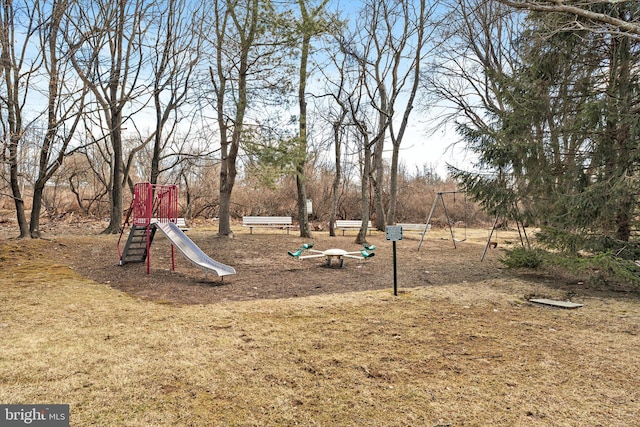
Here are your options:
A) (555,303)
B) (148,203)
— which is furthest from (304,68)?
(555,303)

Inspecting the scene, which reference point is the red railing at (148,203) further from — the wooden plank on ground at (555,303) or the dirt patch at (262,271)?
the wooden plank on ground at (555,303)

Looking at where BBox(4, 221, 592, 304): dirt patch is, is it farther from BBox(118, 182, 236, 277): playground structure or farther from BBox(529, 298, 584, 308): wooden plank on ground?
BBox(529, 298, 584, 308): wooden plank on ground

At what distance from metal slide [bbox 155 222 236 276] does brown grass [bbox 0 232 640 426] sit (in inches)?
70.3

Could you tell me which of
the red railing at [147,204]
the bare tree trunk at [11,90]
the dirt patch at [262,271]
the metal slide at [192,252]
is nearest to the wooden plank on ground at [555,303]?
the dirt patch at [262,271]

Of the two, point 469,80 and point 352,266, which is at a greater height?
point 469,80

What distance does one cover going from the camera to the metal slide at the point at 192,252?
7.32 meters

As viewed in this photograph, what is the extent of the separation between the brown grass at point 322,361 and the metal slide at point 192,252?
179cm

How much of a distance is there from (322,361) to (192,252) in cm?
520

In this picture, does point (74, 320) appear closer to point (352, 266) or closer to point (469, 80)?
point (352, 266)

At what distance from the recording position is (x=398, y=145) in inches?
715

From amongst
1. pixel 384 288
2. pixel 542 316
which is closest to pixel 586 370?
pixel 542 316

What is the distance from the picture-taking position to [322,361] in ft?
11.3

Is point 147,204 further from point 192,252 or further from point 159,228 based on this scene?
point 192,252

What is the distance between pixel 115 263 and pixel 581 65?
425 inches
